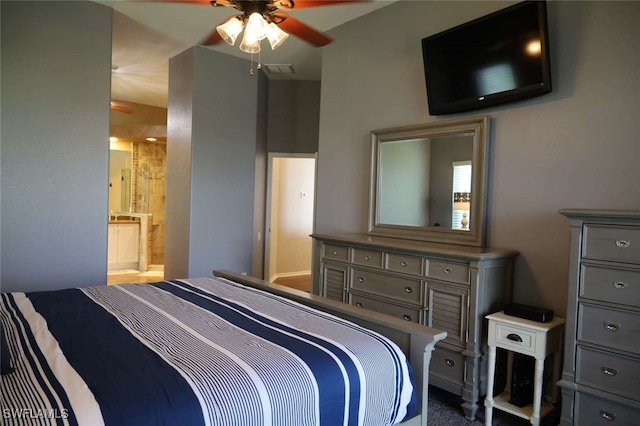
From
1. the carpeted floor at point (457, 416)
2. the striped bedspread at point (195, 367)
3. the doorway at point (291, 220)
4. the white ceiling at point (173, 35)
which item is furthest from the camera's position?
the doorway at point (291, 220)

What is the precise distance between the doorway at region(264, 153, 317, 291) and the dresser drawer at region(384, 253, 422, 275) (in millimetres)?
3831

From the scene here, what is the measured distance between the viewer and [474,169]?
10.1 ft

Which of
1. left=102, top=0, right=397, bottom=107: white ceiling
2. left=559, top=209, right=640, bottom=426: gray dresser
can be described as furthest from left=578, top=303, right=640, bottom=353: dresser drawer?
left=102, top=0, right=397, bottom=107: white ceiling

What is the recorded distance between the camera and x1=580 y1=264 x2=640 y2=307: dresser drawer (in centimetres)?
205

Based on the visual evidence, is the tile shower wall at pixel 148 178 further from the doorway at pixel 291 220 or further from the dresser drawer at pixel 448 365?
the dresser drawer at pixel 448 365

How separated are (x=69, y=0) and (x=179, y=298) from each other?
2.97 meters

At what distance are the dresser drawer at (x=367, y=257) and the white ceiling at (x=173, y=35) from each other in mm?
2109

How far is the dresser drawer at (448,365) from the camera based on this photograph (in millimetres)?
2714

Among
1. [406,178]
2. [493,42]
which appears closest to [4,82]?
[406,178]

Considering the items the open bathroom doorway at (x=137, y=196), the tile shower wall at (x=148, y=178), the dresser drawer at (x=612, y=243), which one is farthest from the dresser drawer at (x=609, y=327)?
the tile shower wall at (x=148, y=178)

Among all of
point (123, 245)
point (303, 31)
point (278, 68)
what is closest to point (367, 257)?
point (303, 31)

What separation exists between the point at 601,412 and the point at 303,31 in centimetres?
271

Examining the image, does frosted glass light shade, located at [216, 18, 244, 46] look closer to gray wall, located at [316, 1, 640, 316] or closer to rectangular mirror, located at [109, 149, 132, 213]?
gray wall, located at [316, 1, 640, 316]

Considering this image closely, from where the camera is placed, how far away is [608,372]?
213cm
